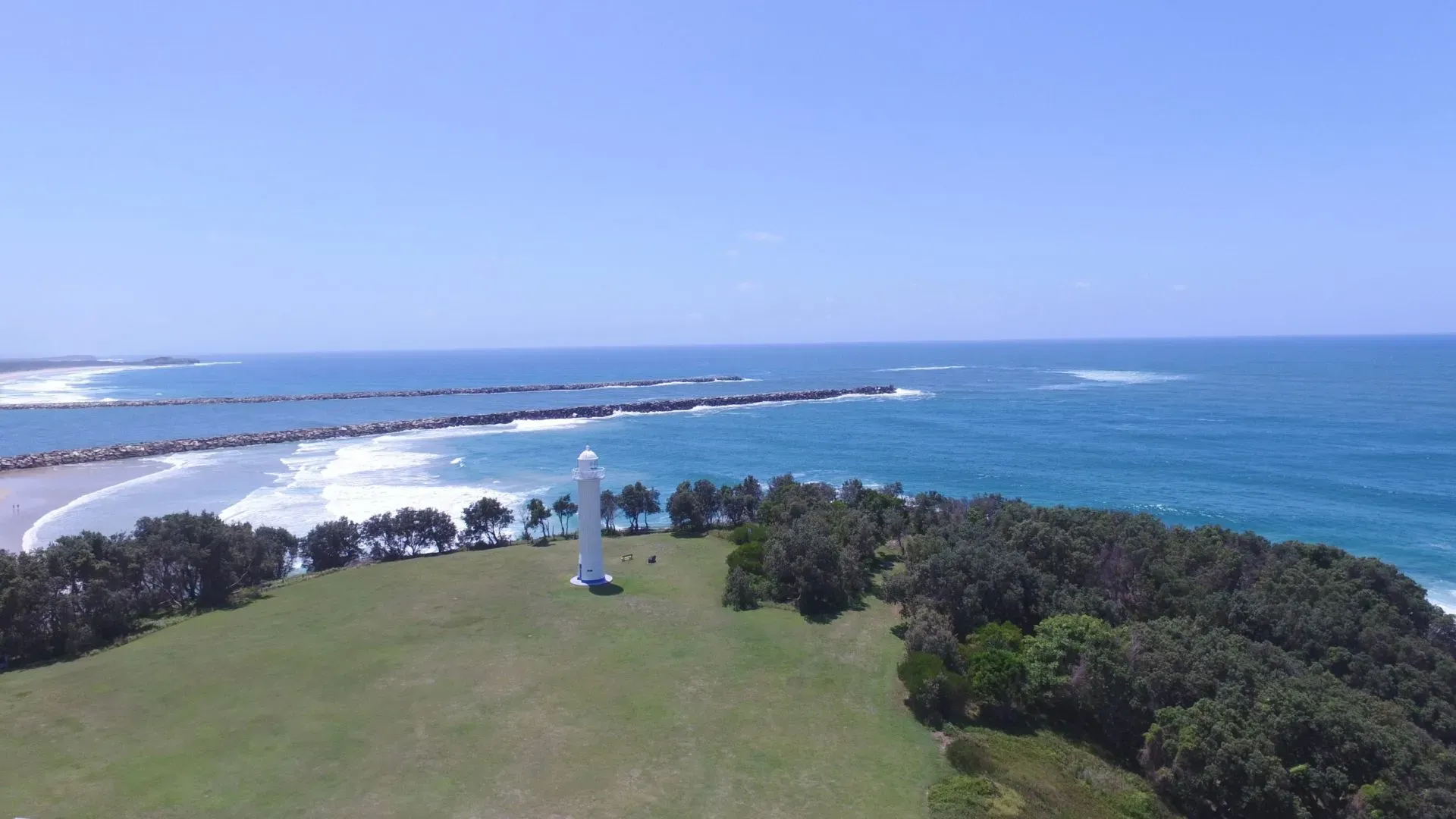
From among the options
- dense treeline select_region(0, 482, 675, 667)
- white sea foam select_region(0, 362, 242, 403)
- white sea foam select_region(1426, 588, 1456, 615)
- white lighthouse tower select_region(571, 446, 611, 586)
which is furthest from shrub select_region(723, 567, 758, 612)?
white sea foam select_region(0, 362, 242, 403)

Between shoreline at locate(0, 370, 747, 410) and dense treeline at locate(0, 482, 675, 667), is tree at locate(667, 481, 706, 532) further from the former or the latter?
shoreline at locate(0, 370, 747, 410)

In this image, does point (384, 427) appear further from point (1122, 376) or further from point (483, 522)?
point (1122, 376)

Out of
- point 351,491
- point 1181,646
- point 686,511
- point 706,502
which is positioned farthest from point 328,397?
point 1181,646

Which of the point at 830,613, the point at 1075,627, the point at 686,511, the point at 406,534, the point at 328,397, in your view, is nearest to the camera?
the point at 1075,627

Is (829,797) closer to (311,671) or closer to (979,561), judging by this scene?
(979,561)

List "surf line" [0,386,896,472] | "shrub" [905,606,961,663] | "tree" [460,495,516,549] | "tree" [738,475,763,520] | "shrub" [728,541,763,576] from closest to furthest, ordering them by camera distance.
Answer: "shrub" [905,606,961,663], "shrub" [728,541,763,576], "tree" [460,495,516,549], "tree" [738,475,763,520], "surf line" [0,386,896,472]

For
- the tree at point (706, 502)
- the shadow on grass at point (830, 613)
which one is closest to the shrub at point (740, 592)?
the shadow on grass at point (830, 613)

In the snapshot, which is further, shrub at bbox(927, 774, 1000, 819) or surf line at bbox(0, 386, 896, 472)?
surf line at bbox(0, 386, 896, 472)
